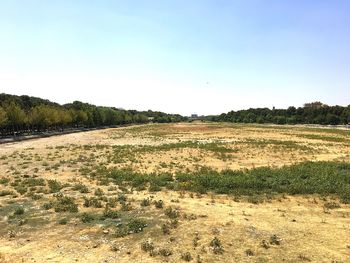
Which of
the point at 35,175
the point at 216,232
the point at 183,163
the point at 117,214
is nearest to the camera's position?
the point at 216,232

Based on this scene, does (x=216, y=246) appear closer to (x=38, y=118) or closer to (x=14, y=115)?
(x=14, y=115)

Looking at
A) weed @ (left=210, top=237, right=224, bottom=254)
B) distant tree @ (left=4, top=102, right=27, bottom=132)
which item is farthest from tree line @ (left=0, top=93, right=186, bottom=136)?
weed @ (left=210, top=237, right=224, bottom=254)

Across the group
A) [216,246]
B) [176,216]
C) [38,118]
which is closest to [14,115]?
[38,118]

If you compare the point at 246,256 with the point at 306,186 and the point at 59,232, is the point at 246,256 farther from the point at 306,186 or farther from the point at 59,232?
the point at 306,186

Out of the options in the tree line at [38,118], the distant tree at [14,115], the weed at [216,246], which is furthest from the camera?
the tree line at [38,118]

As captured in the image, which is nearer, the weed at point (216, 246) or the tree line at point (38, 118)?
the weed at point (216, 246)

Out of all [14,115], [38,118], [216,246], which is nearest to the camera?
[216,246]

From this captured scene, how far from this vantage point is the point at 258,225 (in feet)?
52.6

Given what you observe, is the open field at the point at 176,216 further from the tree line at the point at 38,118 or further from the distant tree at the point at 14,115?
the tree line at the point at 38,118

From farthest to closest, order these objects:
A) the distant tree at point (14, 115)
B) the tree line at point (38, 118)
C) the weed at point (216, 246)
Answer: the tree line at point (38, 118), the distant tree at point (14, 115), the weed at point (216, 246)

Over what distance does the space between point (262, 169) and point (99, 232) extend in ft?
64.9

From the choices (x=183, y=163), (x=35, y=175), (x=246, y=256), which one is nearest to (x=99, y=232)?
(x=246, y=256)

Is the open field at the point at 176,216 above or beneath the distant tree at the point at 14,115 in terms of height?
beneath

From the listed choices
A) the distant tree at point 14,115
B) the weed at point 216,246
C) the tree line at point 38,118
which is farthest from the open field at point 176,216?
the tree line at point 38,118
